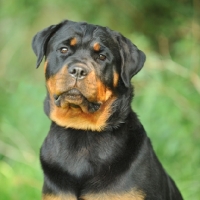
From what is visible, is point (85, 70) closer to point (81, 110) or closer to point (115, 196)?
point (81, 110)

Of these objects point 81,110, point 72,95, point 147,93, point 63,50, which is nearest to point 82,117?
point 81,110

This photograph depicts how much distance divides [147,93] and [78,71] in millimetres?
2867

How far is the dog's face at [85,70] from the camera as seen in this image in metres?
4.05

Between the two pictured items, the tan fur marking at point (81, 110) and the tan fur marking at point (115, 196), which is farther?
the tan fur marking at point (81, 110)

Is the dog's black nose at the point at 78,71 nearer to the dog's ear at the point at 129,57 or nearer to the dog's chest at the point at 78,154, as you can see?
the dog's ear at the point at 129,57

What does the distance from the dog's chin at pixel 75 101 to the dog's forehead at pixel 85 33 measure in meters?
0.42

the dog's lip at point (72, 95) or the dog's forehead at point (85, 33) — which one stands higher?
the dog's forehead at point (85, 33)

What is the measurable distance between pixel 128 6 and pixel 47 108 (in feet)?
16.6

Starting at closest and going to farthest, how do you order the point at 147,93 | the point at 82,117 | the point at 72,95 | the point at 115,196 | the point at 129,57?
the point at 115,196, the point at 72,95, the point at 82,117, the point at 129,57, the point at 147,93

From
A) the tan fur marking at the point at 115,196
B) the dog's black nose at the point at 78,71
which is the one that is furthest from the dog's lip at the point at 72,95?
the tan fur marking at the point at 115,196

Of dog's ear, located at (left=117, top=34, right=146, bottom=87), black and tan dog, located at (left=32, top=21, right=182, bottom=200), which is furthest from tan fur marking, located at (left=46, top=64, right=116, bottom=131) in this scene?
dog's ear, located at (left=117, top=34, right=146, bottom=87)

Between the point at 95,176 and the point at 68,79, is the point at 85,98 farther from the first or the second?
the point at 95,176

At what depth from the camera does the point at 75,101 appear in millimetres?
4090

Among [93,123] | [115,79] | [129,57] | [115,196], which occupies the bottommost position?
[115,196]
